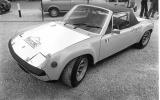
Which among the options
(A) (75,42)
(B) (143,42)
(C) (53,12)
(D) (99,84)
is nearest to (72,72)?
(A) (75,42)

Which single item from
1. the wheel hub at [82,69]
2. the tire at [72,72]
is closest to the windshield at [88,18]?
the wheel hub at [82,69]

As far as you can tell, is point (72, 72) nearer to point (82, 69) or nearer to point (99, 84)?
point (82, 69)

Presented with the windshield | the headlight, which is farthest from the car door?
the headlight

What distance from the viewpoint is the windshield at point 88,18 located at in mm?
3511

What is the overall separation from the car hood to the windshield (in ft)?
→ 1.10

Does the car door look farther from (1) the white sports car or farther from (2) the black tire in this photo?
(2) the black tire

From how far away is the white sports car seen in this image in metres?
2.65

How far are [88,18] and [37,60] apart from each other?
178 centimetres

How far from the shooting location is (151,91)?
3148 millimetres

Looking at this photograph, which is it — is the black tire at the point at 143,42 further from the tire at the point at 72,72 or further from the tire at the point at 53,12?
the tire at the point at 53,12

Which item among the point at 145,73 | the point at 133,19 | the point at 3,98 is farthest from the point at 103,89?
the point at 133,19

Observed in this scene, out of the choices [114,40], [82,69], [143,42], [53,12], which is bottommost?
[82,69]

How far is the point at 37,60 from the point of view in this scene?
2.66 meters

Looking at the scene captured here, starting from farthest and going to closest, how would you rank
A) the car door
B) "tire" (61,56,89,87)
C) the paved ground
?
the car door
the paved ground
"tire" (61,56,89,87)
